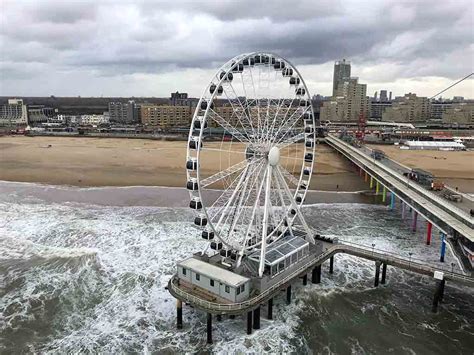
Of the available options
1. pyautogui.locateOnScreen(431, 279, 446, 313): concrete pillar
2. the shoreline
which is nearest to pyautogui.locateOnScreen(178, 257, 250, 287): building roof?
pyautogui.locateOnScreen(431, 279, 446, 313): concrete pillar

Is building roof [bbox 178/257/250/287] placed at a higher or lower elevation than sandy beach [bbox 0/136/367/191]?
higher

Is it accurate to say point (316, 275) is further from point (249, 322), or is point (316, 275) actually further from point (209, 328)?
point (209, 328)

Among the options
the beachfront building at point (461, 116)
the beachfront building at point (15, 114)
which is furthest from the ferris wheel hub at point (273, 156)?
the beachfront building at point (461, 116)

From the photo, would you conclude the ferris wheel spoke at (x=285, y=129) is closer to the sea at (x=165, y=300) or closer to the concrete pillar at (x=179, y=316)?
the sea at (x=165, y=300)

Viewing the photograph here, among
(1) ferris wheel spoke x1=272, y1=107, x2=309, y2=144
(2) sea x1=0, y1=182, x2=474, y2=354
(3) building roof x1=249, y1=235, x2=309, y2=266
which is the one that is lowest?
(2) sea x1=0, y1=182, x2=474, y2=354

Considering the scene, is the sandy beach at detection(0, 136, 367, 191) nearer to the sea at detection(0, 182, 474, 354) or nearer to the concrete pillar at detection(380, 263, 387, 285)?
the sea at detection(0, 182, 474, 354)

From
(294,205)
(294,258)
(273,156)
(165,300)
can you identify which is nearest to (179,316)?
(165,300)

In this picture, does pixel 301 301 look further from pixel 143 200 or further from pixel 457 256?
pixel 143 200
